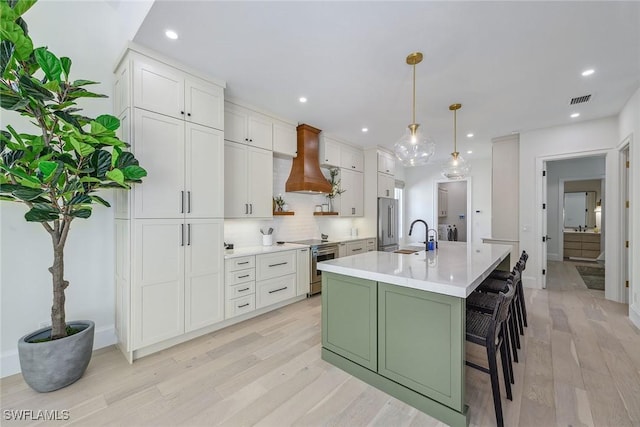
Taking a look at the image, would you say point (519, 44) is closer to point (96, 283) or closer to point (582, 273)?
point (96, 283)

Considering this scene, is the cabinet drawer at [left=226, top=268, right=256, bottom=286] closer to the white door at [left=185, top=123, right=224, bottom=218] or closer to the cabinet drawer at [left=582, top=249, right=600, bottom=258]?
the white door at [left=185, top=123, right=224, bottom=218]

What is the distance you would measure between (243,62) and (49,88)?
1.51m

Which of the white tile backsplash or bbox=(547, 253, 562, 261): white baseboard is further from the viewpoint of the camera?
bbox=(547, 253, 562, 261): white baseboard

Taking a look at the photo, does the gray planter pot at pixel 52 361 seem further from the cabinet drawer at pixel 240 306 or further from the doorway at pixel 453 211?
the doorway at pixel 453 211

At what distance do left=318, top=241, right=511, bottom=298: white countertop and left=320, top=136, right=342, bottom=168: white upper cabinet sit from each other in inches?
100

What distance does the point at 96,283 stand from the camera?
101 inches

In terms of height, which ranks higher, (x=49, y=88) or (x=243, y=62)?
(x=243, y=62)

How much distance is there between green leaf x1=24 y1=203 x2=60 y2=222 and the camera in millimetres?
1764

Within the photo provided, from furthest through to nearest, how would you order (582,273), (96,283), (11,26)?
(582,273) → (96,283) → (11,26)

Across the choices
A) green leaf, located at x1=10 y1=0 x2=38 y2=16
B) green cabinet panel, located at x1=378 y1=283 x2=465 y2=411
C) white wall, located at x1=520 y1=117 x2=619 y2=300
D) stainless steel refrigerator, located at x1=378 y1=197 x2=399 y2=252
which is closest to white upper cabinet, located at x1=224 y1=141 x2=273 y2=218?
green leaf, located at x1=10 y1=0 x2=38 y2=16

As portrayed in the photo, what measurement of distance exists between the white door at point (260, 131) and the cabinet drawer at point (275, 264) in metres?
1.57

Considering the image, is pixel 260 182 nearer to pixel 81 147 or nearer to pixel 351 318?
pixel 81 147

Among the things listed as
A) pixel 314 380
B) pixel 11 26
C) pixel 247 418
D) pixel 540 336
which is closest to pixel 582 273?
pixel 540 336

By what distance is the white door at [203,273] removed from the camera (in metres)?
2.68
